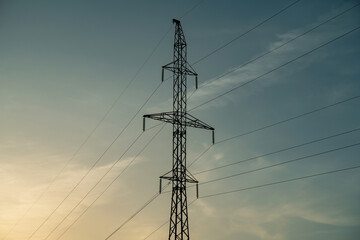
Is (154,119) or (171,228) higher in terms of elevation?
(154,119)

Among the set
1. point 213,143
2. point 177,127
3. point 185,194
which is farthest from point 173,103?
point 185,194

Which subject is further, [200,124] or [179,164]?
[200,124]

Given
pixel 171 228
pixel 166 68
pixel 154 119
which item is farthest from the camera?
pixel 166 68

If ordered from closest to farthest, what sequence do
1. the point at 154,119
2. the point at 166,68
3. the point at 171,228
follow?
the point at 171,228 → the point at 154,119 → the point at 166,68

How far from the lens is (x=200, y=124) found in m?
34.5

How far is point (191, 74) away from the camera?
3706cm

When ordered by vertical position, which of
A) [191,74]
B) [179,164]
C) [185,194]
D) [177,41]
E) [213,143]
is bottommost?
[185,194]

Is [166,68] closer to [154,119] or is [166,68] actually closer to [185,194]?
[154,119]

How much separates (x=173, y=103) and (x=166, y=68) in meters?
3.70

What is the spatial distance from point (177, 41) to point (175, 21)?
2.16m

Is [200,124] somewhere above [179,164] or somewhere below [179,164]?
above

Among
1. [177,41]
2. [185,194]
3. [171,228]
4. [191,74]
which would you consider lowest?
[171,228]

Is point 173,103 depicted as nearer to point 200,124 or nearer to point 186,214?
point 200,124

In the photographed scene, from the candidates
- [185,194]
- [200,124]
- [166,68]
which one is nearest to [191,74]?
[166,68]
